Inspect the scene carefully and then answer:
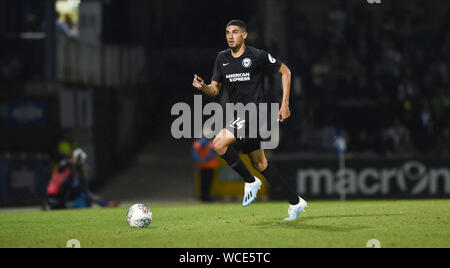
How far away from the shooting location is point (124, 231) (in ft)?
38.0

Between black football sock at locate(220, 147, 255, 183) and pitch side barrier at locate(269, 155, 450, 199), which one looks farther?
pitch side barrier at locate(269, 155, 450, 199)

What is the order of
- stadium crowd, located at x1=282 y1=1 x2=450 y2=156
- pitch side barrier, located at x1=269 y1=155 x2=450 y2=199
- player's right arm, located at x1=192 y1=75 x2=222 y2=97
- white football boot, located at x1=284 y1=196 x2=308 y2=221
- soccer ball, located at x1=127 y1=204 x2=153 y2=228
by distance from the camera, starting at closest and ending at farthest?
player's right arm, located at x1=192 y1=75 x2=222 y2=97
soccer ball, located at x1=127 y1=204 x2=153 y2=228
white football boot, located at x1=284 y1=196 x2=308 y2=221
pitch side barrier, located at x1=269 y1=155 x2=450 y2=199
stadium crowd, located at x1=282 y1=1 x2=450 y2=156

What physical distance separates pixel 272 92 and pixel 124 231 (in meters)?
16.2

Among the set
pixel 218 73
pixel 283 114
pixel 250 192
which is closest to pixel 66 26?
pixel 218 73

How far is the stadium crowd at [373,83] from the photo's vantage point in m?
27.4

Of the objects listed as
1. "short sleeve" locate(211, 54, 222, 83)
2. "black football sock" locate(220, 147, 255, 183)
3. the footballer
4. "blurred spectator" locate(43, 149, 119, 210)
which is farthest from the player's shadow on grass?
"blurred spectator" locate(43, 149, 119, 210)

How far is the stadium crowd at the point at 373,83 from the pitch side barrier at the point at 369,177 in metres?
1.40

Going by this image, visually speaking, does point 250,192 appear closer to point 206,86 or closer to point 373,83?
point 206,86

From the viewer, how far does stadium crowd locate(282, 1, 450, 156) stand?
2741 cm

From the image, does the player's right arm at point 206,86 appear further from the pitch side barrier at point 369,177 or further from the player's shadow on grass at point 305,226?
the pitch side barrier at point 369,177

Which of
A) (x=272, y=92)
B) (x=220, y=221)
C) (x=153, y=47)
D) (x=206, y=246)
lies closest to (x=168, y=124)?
(x=153, y=47)

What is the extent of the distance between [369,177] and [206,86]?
13.3 meters

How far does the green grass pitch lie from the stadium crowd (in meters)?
12.9

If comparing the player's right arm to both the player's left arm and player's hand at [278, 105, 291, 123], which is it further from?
player's hand at [278, 105, 291, 123]
